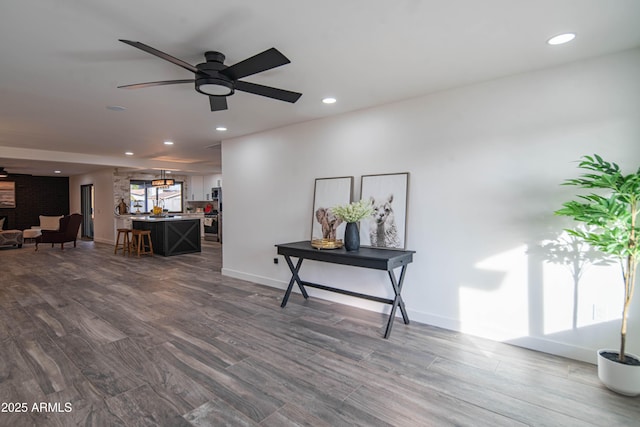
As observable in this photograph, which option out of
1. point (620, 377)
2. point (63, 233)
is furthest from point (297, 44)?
point (63, 233)

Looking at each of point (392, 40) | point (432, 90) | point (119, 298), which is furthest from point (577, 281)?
point (119, 298)

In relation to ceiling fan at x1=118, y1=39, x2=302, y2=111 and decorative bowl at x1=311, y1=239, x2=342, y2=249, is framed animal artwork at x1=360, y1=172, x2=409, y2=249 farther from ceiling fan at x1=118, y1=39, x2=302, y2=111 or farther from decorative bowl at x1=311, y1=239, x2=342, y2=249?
ceiling fan at x1=118, y1=39, x2=302, y2=111

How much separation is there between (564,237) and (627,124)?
0.98m

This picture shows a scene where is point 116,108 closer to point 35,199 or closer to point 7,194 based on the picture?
point 7,194

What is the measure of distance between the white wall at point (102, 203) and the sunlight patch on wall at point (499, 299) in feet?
34.4

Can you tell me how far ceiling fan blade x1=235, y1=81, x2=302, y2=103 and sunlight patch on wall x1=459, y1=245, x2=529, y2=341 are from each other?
2394mm

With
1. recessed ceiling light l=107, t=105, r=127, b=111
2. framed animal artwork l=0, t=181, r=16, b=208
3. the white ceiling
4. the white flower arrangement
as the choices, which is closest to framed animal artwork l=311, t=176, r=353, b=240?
the white flower arrangement

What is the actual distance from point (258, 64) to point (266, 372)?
2289mm

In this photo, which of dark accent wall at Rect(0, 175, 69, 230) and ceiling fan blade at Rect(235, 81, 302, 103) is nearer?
ceiling fan blade at Rect(235, 81, 302, 103)

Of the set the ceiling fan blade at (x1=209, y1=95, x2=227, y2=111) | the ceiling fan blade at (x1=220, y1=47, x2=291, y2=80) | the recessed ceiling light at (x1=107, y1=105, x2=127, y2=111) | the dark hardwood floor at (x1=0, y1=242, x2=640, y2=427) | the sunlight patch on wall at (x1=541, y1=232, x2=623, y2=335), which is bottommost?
the dark hardwood floor at (x1=0, y1=242, x2=640, y2=427)

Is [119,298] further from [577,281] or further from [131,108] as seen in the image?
[577,281]

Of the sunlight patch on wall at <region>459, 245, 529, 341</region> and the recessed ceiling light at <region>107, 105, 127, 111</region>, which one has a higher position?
the recessed ceiling light at <region>107, 105, 127, 111</region>

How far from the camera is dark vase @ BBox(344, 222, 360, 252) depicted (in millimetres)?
3459

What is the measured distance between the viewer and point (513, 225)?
292cm
